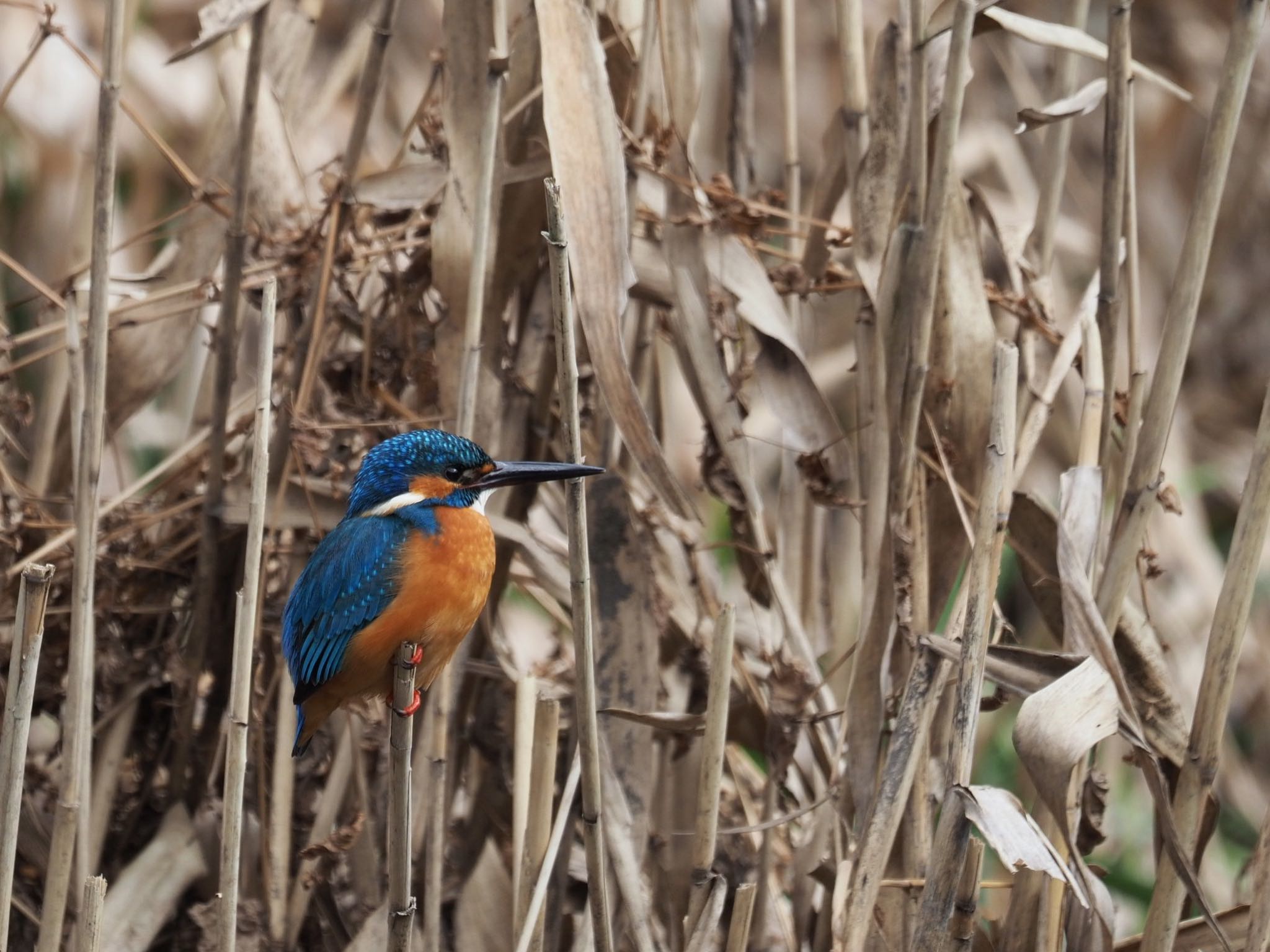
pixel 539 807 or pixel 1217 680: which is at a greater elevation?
pixel 1217 680

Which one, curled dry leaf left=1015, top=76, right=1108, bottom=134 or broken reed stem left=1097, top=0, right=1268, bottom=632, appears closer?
broken reed stem left=1097, top=0, right=1268, bottom=632

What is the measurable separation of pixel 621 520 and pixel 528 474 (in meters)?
0.41

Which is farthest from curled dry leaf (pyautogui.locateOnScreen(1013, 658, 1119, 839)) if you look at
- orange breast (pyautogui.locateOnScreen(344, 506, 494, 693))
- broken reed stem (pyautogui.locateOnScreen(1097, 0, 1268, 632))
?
orange breast (pyautogui.locateOnScreen(344, 506, 494, 693))

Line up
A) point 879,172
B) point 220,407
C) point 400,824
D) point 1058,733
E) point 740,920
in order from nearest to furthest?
point 400,824 → point 1058,733 → point 740,920 → point 879,172 → point 220,407

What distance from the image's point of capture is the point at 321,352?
7.47 feet

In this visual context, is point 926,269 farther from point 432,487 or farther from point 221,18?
point 221,18

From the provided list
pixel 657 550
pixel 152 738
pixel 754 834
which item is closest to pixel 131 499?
pixel 152 738

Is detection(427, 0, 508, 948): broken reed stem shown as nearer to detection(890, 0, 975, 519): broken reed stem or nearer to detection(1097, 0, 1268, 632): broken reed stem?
detection(890, 0, 975, 519): broken reed stem

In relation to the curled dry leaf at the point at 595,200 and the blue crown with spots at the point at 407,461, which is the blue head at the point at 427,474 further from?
the curled dry leaf at the point at 595,200

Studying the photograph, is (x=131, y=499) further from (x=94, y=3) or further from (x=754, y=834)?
(x=94, y=3)

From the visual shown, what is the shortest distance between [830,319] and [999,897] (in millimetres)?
1538

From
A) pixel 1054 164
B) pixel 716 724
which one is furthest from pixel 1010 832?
pixel 1054 164

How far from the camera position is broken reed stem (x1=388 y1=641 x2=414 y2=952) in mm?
1419

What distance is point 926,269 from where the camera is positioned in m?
1.84
